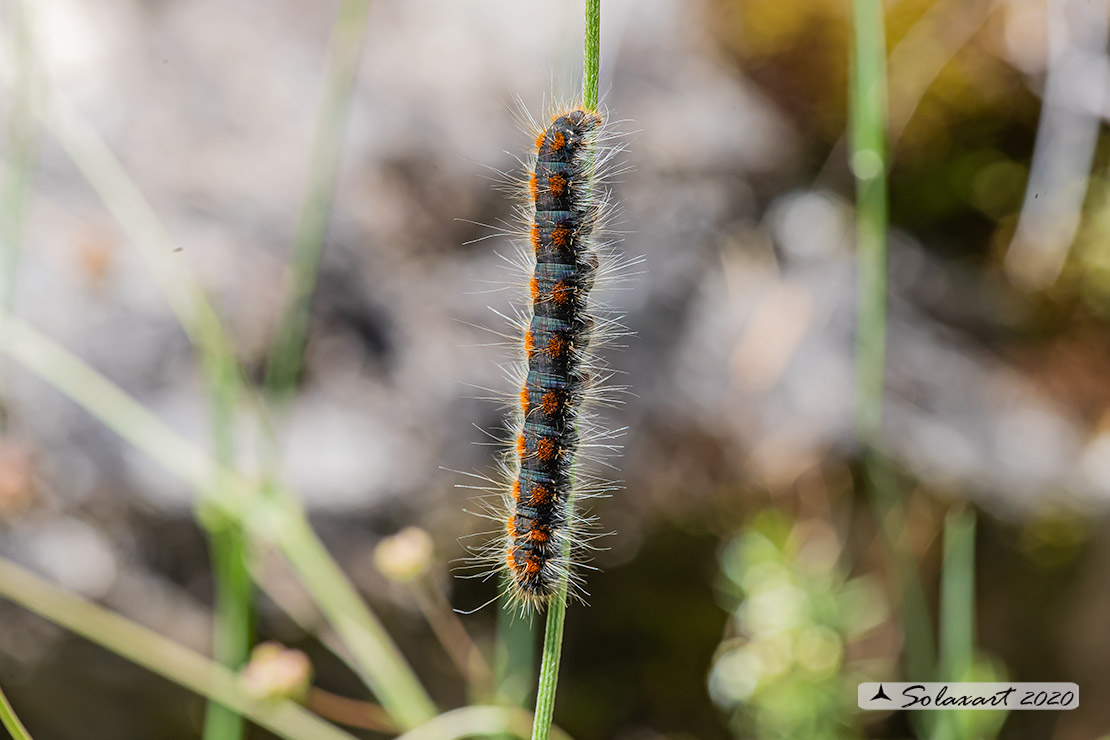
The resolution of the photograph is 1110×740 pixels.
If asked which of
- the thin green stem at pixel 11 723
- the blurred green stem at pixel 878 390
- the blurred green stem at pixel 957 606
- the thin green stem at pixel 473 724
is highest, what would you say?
the blurred green stem at pixel 878 390

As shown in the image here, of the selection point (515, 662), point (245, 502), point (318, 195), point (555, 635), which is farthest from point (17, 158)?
point (555, 635)

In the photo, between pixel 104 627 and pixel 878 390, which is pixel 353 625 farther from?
pixel 878 390

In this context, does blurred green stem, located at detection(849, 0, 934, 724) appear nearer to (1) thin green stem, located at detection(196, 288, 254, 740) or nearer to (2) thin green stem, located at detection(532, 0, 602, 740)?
(2) thin green stem, located at detection(532, 0, 602, 740)

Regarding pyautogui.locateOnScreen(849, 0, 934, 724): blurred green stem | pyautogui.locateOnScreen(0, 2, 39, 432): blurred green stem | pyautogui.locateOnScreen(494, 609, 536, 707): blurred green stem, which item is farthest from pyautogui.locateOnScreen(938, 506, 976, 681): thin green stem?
pyautogui.locateOnScreen(0, 2, 39, 432): blurred green stem

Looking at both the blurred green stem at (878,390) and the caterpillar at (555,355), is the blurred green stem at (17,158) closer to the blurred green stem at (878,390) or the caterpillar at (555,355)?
the caterpillar at (555,355)

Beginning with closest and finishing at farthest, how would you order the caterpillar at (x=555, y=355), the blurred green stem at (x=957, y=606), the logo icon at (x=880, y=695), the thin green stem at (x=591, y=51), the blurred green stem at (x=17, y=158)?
the thin green stem at (x=591, y=51)
the caterpillar at (x=555, y=355)
the blurred green stem at (x=17, y=158)
the blurred green stem at (x=957, y=606)
the logo icon at (x=880, y=695)

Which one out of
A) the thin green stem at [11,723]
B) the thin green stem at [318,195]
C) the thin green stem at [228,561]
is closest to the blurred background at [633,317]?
the thin green stem at [318,195]

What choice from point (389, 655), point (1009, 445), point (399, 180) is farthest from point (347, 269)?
point (1009, 445)

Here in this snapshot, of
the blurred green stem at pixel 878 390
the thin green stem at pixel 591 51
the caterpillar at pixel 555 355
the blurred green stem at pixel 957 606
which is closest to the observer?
the thin green stem at pixel 591 51
